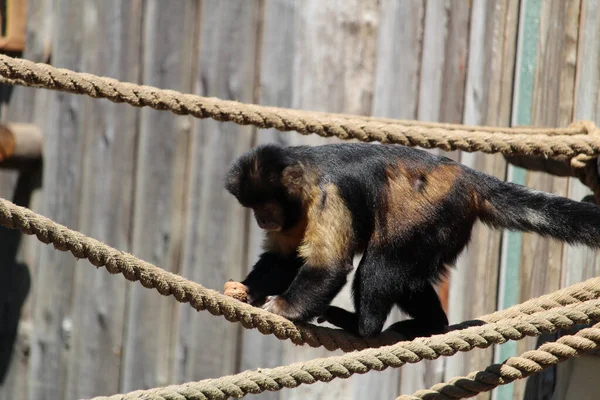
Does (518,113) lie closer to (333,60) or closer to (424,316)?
(333,60)

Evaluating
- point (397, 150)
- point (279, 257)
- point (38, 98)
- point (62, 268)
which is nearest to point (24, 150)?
point (38, 98)

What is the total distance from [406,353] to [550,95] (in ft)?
7.55

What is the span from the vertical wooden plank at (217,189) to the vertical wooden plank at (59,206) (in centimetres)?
120

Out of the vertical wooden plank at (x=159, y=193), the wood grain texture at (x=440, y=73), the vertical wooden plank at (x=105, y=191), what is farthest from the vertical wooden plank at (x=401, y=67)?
the vertical wooden plank at (x=105, y=191)

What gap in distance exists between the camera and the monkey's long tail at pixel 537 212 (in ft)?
11.3

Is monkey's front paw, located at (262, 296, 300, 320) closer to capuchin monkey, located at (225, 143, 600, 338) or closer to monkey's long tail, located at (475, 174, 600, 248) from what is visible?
capuchin monkey, located at (225, 143, 600, 338)

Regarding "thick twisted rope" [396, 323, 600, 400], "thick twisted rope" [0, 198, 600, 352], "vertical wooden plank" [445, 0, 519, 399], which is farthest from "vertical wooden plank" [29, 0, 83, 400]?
"thick twisted rope" [396, 323, 600, 400]

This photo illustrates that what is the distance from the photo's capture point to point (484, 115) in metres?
4.76

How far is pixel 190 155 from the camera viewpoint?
5402 millimetres

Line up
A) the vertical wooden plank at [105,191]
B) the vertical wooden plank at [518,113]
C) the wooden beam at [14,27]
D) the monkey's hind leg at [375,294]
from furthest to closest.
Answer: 1. the wooden beam at [14,27]
2. the vertical wooden plank at [105,191]
3. the vertical wooden plank at [518,113]
4. the monkey's hind leg at [375,294]

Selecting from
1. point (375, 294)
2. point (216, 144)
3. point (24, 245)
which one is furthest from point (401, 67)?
point (24, 245)

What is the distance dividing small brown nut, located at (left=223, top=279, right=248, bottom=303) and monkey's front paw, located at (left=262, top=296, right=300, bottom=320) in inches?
7.1

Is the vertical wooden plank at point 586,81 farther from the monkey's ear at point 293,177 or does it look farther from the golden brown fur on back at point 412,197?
the monkey's ear at point 293,177

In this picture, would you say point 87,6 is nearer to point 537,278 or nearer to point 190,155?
point 190,155
